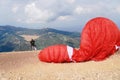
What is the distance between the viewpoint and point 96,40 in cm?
3734

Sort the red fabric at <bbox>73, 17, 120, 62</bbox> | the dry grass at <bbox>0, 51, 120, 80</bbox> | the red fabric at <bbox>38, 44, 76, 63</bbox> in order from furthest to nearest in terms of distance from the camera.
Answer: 1. the red fabric at <bbox>38, 44, 76, 63</bbox>
2. the red fabric at <bbox>73, 17, 120, 62</bbox>
3. the dry grass at <bbox>0, 51, 120, 80</bbox>

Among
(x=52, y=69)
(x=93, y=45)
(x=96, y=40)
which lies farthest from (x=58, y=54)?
(x=96, y=40)

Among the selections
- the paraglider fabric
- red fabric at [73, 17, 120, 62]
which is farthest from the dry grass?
red fabric at [73, 17, 120, 62]

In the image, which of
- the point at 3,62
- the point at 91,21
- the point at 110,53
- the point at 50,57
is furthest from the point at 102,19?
the point at 3,62

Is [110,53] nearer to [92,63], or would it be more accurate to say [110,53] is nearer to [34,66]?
[92,63]

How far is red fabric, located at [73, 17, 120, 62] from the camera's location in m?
37.4

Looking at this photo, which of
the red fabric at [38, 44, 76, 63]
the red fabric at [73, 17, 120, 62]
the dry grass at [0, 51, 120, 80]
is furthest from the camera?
the red fabric at [38, 44, 76, 63]

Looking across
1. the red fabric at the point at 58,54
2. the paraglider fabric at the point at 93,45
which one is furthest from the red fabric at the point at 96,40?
the red fabric at the point at 58,54

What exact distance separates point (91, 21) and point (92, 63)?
180 inches

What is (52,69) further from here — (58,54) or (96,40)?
(96,40)

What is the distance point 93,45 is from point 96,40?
1.90 feet

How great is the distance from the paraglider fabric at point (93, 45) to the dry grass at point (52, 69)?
2.93 feet

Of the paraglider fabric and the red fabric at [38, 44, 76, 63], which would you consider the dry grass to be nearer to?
the red fabric at [38, 44, 76, 63]

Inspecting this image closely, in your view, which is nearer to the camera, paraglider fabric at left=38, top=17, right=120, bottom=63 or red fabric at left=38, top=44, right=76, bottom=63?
paraglider fabric at left=38, top=17, right=120, bottom=63
